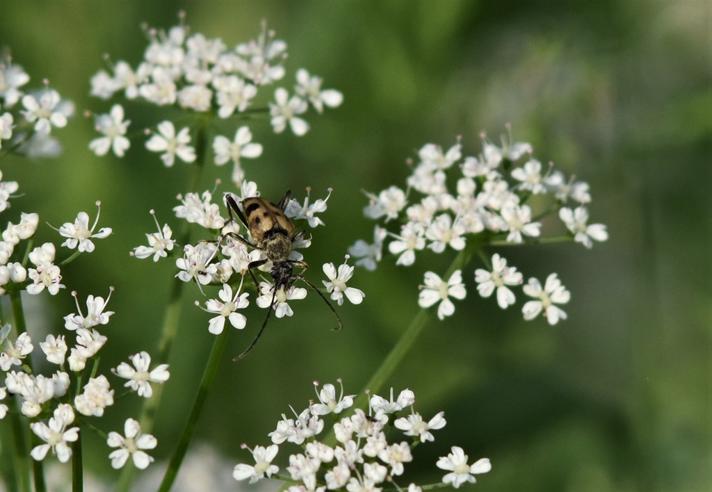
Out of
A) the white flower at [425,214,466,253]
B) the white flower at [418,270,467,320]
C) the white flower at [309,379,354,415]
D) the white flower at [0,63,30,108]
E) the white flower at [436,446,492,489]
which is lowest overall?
the white flower at [436,446,492,489]

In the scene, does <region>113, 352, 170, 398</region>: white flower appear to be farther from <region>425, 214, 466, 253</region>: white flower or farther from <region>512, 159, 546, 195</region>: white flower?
<region>512, 159, 546, 195</region>: white flower

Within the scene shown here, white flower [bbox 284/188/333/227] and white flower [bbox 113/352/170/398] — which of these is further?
white flower [bbox 284/188/333/227]

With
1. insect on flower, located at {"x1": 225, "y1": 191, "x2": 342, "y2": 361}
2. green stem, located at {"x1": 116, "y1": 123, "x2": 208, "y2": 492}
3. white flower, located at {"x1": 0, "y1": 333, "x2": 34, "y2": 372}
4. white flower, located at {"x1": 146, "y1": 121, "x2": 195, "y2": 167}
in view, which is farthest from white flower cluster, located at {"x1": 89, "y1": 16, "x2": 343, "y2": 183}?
white flower, located at {"x1": 0, "y1": 333, "x2": 34, "y2": 372}

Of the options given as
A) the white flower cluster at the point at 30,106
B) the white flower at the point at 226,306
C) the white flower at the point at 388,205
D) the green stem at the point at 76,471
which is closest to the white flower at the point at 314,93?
the white flower at the point at 388,205

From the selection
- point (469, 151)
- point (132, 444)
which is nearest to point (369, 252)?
point (132, 444)

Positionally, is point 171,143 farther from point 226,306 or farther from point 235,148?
point 226,306

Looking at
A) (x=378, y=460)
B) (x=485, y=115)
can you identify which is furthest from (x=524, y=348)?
(x=378, y=460)

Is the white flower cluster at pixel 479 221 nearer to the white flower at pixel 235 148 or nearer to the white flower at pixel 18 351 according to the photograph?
the white flower at pixel 235 148
